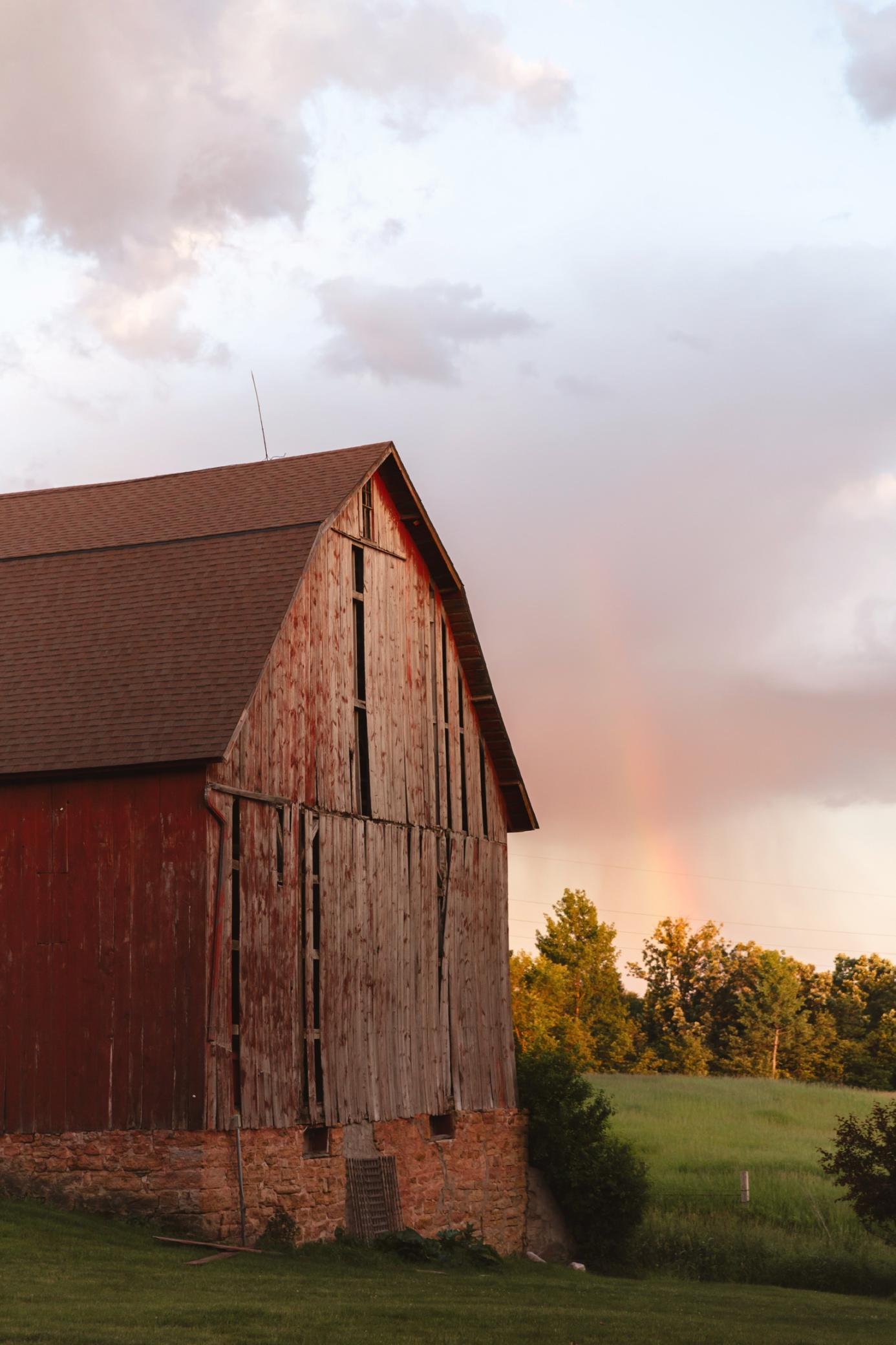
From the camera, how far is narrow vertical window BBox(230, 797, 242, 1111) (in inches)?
776

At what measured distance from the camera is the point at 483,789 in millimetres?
28453

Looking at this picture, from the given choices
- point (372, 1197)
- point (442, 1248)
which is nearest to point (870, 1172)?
point (442, 1248)

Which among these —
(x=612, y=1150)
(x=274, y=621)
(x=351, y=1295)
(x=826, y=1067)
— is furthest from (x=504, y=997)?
(x=826, y=1067)

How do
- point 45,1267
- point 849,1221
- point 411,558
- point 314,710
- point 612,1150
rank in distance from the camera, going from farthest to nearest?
point 849,1221, point 612,1150, point 411,558, point 314,710, point 45,1267

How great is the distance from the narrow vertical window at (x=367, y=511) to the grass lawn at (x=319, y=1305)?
11.8 meters

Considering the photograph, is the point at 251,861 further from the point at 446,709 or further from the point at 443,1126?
the point at 443,1126

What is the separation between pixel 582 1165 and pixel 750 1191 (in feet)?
27.2

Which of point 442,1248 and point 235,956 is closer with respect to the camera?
point 235,956

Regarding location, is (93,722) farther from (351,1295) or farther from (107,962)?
(351,1295)

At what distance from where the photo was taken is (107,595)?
23016 millimetres

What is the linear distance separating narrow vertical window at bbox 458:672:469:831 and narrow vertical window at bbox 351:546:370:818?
3715 millimetres

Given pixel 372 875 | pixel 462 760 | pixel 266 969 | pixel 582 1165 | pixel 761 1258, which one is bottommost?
pixel 761 1258

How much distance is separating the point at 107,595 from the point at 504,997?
11038 mm

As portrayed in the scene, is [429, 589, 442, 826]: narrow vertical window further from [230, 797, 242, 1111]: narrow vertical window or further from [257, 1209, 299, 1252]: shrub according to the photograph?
[257, 1209, 299, 1252]: shrub
